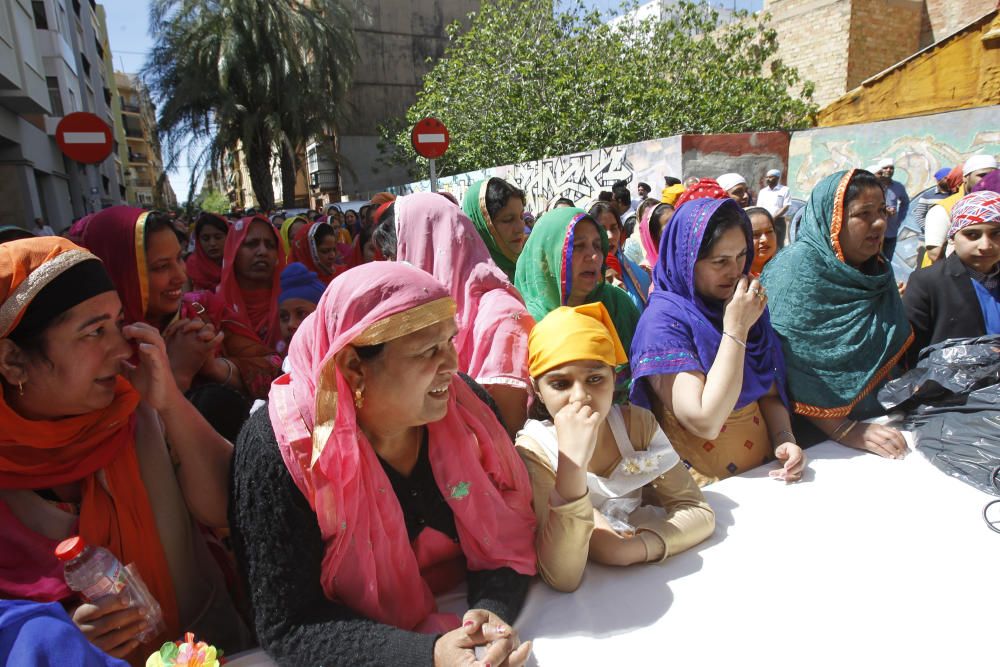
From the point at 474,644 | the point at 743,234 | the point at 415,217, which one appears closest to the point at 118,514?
the point at 474,644

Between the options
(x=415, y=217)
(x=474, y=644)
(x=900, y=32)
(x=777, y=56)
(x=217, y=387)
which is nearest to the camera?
(x=474, y=644)

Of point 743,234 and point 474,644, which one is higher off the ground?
point 743,234

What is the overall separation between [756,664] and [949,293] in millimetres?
2162

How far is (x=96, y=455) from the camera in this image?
137 cm

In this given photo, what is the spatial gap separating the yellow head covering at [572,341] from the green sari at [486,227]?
1537 millimetres

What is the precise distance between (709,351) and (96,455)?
1.80 meters

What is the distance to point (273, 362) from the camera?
2.75m

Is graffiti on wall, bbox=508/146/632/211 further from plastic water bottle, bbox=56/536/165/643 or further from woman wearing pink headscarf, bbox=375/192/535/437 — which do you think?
plastic water bottle, bbox=56/536/165/643

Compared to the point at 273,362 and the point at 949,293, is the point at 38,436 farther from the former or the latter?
the point at 949,293

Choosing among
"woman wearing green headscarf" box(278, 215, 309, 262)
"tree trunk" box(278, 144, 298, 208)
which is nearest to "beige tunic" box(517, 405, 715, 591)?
"woman wearing green headscarf" box(278, 215, 309, 262)

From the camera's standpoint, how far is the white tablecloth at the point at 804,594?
127 centimetres

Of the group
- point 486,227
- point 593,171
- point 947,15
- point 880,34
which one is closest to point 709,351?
point 486,227

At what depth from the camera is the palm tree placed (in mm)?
18172

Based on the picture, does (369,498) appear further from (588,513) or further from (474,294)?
Result: (474,294)
